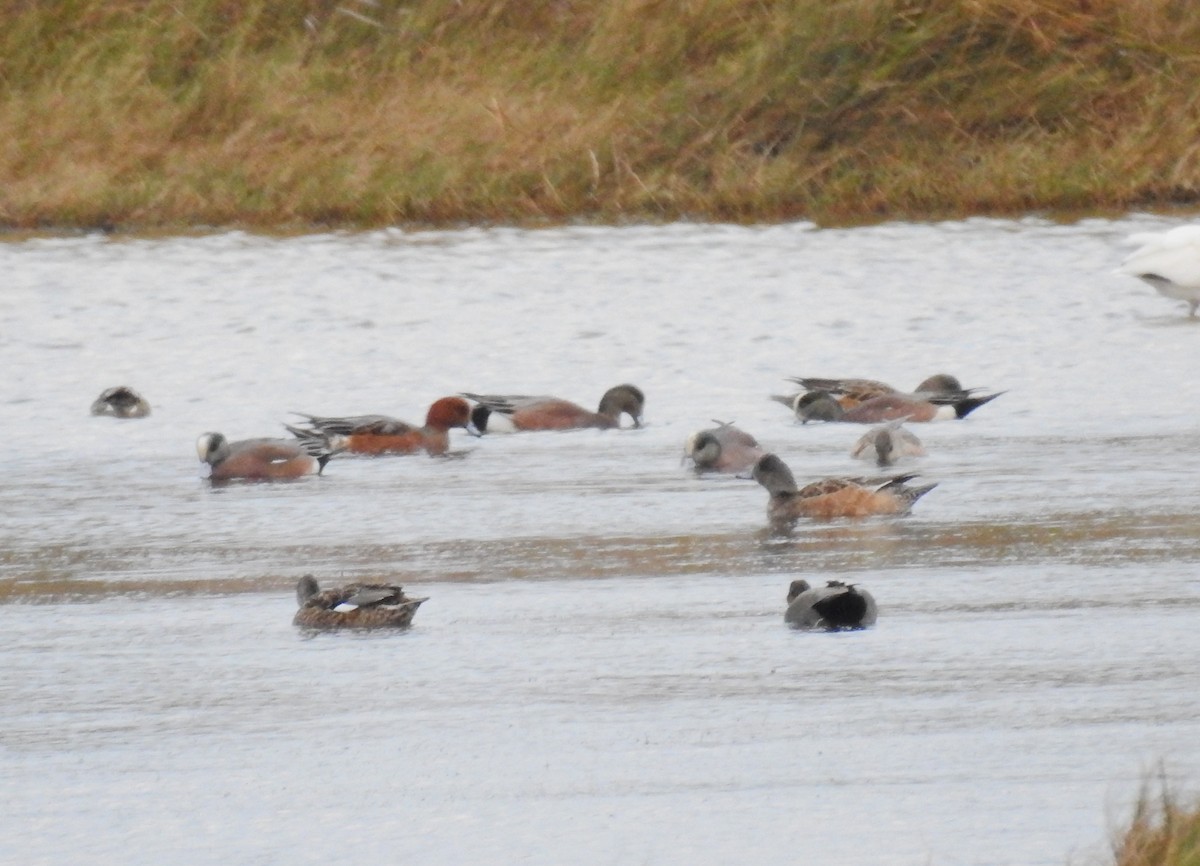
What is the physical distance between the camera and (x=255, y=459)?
1123 cm

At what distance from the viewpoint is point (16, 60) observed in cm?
2611

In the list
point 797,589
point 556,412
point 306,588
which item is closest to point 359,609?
point 306,588

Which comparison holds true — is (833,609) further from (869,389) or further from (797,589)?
(869,389)

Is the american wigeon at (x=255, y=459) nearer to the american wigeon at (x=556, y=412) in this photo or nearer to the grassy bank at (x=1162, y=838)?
the american wigeon at (x=556, y=412)

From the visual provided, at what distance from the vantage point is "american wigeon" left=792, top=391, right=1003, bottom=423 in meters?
12.4

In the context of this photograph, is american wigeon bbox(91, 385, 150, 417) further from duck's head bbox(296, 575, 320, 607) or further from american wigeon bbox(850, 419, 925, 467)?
duck's head bbox(296, 575, 320, 607)

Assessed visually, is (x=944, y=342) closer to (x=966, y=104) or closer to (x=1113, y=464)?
(x=1113, y=464)

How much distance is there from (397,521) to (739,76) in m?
14.9

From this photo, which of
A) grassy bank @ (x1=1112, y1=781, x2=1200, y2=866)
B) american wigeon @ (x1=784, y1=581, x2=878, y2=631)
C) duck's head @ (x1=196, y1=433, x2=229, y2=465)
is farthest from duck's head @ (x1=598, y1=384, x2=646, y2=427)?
grassy bank @ (x1=1112, y1=781, x2=1200, y2=866)

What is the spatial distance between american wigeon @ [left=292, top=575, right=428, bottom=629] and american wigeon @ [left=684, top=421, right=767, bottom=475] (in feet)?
11.2

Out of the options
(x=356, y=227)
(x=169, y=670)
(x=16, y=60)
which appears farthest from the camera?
(x=16, y=60)

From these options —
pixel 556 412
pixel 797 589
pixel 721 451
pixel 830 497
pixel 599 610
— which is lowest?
pixel 556 412

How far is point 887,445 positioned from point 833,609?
377cm

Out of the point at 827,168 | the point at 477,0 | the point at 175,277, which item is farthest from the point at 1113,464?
the point at 477,0
